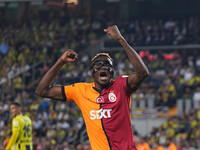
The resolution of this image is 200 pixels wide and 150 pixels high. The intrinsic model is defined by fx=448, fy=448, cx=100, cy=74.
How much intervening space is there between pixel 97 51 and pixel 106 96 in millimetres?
17967

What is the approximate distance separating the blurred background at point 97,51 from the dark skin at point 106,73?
696cm

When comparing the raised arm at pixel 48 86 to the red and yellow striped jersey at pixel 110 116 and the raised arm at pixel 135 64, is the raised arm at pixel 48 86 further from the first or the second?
the raised arm at pixel 135 64

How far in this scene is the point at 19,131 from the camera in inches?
389

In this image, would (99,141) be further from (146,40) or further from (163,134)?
(146,40)

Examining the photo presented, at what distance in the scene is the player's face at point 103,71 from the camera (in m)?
4.75

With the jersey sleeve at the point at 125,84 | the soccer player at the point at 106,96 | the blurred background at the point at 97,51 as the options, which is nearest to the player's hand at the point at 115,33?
the soccer player at the point at 106,96

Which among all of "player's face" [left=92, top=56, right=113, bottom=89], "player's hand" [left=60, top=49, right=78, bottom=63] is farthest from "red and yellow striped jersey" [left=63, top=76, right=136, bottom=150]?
"player's hand" [left=60, top=49, right=78, bottom=63]

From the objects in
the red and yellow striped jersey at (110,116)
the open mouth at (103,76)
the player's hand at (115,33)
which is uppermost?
the player's hand at (115,33)

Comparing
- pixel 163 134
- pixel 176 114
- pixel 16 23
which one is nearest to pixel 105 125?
pixel 163 134

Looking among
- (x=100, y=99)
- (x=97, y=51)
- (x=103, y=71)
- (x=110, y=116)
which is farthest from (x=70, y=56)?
(x=97, y=51)

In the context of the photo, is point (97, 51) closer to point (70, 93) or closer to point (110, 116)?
point (70, 93)

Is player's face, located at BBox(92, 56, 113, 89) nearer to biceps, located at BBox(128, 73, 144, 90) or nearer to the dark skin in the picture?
the dark skin

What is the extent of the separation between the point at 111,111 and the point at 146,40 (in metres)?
18.6

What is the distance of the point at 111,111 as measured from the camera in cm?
470
